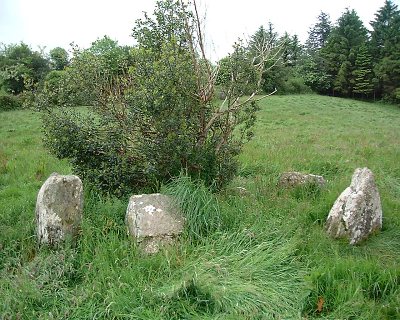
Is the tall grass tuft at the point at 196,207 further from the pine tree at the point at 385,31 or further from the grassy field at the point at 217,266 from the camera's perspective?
the pine tree at the point at 385,31

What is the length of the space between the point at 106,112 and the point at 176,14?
7.08 feet

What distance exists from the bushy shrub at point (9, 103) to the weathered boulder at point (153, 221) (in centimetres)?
2517

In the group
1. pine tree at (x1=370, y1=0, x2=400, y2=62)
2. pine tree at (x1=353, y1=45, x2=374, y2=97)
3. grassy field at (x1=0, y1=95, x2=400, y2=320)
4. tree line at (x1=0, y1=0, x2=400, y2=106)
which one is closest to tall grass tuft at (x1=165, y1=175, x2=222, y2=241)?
grassy field at (x1=0, y1=95, x2=400, y2=320)

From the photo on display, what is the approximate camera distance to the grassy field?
362cm

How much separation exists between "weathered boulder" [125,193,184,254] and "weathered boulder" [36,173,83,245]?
2.40ft

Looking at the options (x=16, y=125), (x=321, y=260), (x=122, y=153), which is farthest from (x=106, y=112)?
(x=16, y=125)

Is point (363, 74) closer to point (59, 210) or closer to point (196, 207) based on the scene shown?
point (196, 207)

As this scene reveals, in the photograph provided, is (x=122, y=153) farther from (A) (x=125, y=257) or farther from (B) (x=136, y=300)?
(B) (x=136, y=300)

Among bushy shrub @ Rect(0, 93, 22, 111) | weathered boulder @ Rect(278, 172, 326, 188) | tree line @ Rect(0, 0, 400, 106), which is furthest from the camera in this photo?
tree line @ Rect(0, 0, 400, 106)

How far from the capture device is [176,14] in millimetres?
6379

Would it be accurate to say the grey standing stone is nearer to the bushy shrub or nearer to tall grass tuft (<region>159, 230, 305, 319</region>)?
tall grass tuft (<region>159, 230, 305, 319</region>)

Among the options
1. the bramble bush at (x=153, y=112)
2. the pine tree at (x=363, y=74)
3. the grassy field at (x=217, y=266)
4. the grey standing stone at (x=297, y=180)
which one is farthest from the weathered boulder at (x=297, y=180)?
the pine tree at (x=363, y=74)

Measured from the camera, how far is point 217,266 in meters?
4.10

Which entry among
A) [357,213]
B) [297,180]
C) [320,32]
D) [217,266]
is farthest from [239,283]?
[320,32]
